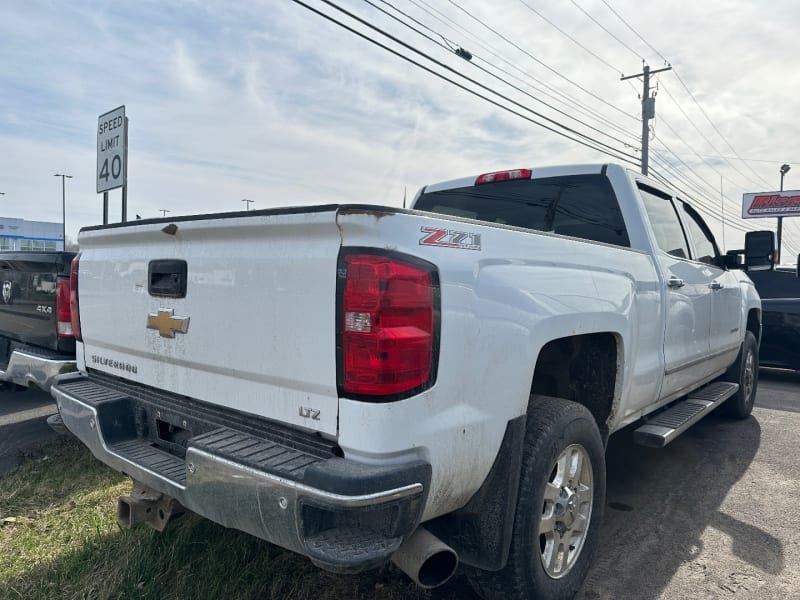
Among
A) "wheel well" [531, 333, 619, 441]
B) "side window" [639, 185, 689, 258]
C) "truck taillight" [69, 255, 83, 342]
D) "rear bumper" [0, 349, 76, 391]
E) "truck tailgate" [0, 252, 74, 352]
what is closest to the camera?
"wheel well" [531, 333, 619, 441]

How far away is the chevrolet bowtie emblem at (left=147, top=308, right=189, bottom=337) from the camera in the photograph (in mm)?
2465

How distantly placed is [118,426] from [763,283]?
8.84m

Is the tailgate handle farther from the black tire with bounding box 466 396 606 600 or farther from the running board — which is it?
the running board

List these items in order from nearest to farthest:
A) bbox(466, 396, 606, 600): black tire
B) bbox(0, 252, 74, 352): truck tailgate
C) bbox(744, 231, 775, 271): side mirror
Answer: bbox(466, 396, 606, 600): black tire, bbox(0, 252, 74, 352): truck tailgate, bbox(744, 231, 775, 271): side mirror

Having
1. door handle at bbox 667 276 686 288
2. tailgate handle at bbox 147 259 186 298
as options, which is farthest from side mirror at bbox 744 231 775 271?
tailgate handle at bbox 147 259 186 298

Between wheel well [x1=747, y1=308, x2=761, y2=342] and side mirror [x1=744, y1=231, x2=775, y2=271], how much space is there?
1318 millimetres

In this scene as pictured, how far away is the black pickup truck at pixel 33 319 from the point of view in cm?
412

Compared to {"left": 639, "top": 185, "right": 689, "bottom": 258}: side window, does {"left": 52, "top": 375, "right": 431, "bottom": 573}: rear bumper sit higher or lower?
lower

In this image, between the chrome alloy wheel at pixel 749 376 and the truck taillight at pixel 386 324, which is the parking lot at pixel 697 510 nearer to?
the chrome alloy wheel at pixel 749 376

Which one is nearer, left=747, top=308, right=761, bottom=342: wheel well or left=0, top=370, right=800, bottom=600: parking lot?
left=0, top=370, right=800, bottom=600: parking lot

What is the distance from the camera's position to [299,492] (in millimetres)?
1794

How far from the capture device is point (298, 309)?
79.1 inches

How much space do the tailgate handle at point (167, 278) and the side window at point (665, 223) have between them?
2.84 m

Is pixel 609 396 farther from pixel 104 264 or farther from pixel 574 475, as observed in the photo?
pixel 104 264
